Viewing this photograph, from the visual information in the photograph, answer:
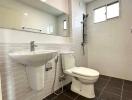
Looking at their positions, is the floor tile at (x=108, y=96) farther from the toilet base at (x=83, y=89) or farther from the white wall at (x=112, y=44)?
the white wall at (x=112, y=44)

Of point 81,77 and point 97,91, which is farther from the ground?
point 81,77

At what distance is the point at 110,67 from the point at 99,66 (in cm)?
31

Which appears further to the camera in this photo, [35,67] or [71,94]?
[71,94]

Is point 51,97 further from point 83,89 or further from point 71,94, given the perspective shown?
point 83,89

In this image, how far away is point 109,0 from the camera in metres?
2.42

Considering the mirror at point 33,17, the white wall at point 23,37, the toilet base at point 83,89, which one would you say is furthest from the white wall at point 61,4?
the toilet base at point 83,89

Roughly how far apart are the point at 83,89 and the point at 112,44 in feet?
4.73

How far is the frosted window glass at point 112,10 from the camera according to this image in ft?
7.73

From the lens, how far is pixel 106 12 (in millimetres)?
2514

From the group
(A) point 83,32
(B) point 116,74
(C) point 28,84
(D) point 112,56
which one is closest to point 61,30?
(A) point 83,32

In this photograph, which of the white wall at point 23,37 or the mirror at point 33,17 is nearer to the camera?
the white wall at point 23,37

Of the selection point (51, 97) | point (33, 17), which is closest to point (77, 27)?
point (33, 17)

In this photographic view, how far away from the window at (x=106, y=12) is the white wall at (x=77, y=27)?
435mm

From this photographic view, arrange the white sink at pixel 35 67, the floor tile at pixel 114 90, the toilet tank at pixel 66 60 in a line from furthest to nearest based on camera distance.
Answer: the toilet tank at pixel 66 60, the floor tile at pixel 114 90, the white sink at pixel 35 67
